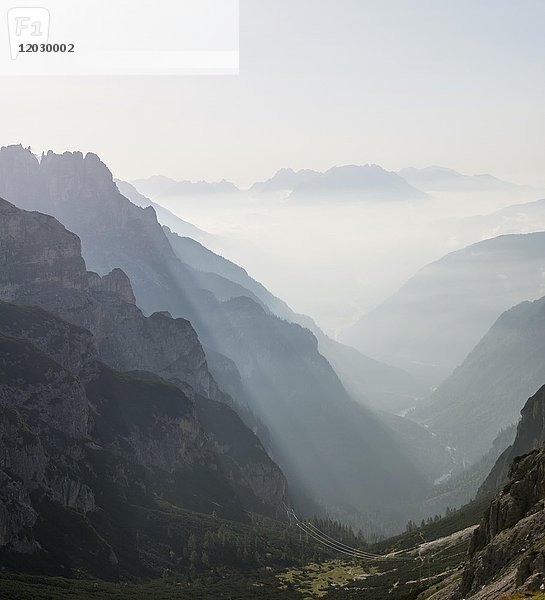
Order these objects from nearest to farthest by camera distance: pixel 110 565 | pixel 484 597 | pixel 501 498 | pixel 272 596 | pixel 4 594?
pixel 484 597
pixel 501 498
pixel 4 594
pixel 272 596
pixel 110 565

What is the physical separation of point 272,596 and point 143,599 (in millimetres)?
34680

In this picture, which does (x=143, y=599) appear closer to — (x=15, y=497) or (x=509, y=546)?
(x=15, y=497)

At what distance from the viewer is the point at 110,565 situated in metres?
198

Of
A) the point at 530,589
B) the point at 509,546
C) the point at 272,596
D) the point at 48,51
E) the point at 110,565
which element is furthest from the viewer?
the point at 110,565

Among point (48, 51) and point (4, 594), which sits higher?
point (48, 51)

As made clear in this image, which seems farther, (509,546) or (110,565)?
(110,565)

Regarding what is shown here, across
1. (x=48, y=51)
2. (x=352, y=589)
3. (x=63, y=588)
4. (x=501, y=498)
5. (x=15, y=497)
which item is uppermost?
(x=48, y=51)

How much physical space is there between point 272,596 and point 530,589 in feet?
407

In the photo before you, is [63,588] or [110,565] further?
[110,565]

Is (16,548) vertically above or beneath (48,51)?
beneath

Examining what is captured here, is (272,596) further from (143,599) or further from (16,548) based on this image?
→ (16,548)

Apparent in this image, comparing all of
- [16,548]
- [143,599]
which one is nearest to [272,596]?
[143,599]

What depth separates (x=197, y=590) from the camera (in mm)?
185875

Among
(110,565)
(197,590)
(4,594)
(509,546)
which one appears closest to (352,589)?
(197,590)
